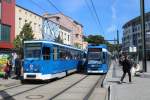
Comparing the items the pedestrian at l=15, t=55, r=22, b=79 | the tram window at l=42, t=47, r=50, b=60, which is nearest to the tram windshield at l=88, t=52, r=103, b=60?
the pedestrian at l=15, t=55, r=22, b=79

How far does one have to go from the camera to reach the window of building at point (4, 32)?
143 ft

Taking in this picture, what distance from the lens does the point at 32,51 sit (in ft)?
83.9

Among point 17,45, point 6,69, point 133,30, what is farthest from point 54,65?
point 133,30

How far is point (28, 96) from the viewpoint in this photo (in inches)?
694

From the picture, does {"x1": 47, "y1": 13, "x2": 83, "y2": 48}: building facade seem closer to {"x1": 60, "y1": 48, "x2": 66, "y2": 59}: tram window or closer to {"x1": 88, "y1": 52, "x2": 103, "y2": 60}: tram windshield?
{"x1": 88, "y1": 52, "x2": 103, "y2": 60}: tram windshield

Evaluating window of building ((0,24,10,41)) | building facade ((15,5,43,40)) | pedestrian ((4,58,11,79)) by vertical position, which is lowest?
pedestrian ((4,58,11,79))

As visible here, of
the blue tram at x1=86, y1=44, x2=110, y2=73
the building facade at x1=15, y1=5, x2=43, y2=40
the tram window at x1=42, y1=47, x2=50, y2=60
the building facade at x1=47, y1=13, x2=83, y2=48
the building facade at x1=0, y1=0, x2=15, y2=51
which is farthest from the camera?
the building facade at x1=47, y1=13, x2=83, y2=48

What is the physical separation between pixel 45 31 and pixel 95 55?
24.4 metres

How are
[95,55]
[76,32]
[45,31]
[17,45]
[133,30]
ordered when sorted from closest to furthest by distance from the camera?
[95,55]
[17,45]
[45,31]
[76,32]
[133,30]

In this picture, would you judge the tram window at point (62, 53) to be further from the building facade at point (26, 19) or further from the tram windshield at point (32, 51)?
the building facade at point (26, 19)

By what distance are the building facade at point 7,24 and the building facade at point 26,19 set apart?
188 centimetres

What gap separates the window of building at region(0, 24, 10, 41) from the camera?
43531 millimetres

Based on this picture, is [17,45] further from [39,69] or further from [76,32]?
[76,32]

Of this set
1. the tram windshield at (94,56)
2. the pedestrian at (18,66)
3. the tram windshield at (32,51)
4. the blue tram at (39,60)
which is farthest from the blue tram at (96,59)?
the tram windshield at (32,51)
